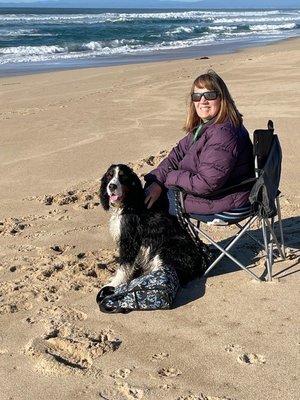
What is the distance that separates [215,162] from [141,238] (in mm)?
786

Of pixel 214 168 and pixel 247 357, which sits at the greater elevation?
pixel 214 168

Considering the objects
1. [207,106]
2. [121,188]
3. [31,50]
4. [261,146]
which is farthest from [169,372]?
[31,50]

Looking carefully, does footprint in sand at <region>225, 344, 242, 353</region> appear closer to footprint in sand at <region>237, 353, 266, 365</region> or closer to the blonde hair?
footprint in sand at <region>237, 353, 266, 365</region>

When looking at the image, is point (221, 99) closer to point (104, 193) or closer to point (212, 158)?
point (212, 158)

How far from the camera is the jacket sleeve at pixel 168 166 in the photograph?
4.31 meters

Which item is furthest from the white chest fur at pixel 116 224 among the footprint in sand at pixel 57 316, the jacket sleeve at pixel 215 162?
the footprint in sand at pixel 57 316

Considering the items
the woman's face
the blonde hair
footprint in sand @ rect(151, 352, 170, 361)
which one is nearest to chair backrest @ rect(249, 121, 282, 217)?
the blonde hair

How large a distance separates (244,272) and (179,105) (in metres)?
6.79

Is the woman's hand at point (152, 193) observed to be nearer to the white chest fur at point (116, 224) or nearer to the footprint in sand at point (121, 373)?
the white chest fur at point (116, 224)

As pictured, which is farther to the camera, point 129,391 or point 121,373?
point 121,373

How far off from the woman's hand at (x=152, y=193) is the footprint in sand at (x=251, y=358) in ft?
4.51

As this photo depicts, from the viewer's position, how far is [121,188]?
396 cm

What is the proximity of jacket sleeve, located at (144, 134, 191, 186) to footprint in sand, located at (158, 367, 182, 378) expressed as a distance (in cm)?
156

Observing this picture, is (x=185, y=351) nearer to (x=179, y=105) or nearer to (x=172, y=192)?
(x=172, y=192)
